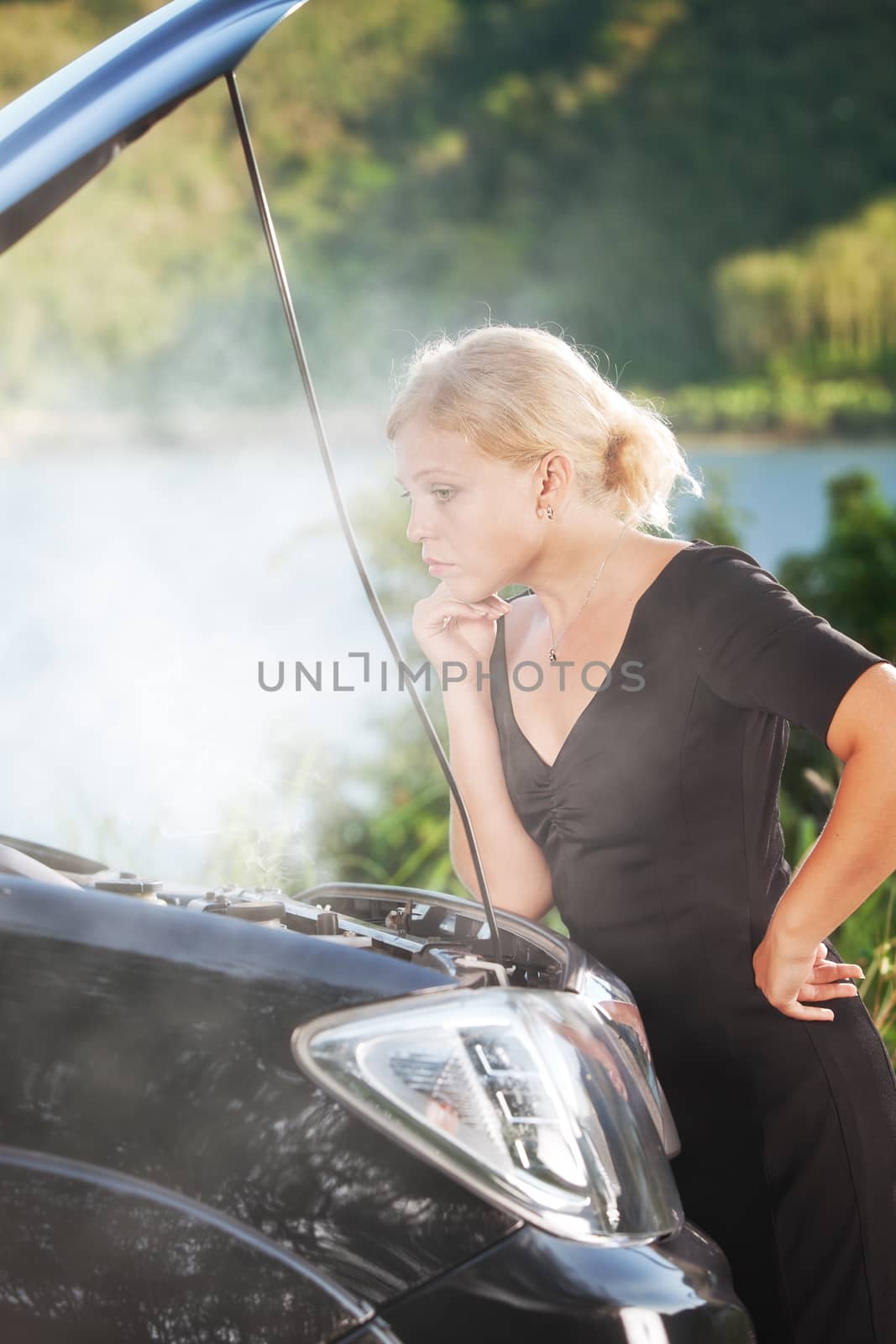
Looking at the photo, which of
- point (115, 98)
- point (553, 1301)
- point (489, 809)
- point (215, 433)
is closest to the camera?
point (553, 1301)

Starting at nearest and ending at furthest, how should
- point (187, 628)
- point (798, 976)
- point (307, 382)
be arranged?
1. point (307, 382)
2. point (798, 976)
3. point (187, 628)

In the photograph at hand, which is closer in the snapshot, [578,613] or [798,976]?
[798,976]

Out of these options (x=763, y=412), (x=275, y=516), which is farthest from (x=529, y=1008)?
(x=763, y=412)

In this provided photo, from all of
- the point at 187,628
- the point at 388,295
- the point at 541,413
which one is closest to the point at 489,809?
the point at 541,413

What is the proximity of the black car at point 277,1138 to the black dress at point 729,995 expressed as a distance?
0.40m

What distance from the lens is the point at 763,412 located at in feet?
19.6

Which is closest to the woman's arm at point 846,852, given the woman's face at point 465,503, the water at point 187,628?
the woman's face at point 465,503

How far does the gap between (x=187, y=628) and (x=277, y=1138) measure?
4386 mm

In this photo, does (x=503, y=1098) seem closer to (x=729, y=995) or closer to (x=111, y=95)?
(x=729, y=995)

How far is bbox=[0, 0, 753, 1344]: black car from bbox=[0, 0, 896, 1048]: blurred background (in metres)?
3.40

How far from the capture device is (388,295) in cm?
650

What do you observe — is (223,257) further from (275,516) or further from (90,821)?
(90,821)

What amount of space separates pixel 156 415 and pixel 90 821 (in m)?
3.22

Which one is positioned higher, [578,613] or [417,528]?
[417,528]
